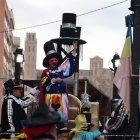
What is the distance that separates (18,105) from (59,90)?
0.75 meters

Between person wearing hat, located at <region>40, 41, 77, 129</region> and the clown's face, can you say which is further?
the clown's face

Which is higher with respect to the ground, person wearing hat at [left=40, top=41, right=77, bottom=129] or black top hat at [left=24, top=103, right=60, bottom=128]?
person wearing hat at [left=40, top=41, right=77, bottom=129]

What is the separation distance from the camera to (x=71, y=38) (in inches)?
376

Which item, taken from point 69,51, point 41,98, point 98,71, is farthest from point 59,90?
point 98,71

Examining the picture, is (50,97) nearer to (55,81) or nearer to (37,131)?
(55,81)

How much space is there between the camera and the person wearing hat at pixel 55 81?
27.2ft

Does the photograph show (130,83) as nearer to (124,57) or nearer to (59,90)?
(124,57)

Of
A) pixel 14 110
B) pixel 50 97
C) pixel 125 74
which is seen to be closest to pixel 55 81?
pixel 50 97

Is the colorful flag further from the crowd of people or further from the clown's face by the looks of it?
the clown's face

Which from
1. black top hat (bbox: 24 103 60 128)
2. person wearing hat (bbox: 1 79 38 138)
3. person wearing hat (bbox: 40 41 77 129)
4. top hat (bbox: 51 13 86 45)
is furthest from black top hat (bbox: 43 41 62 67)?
black top hat (bbox: 24 103 60 128)

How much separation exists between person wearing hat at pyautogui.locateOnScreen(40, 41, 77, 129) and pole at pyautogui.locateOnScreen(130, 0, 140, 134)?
131cm

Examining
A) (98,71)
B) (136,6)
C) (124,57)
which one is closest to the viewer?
(136,6)

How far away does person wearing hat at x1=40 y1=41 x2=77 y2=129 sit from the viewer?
829 cm

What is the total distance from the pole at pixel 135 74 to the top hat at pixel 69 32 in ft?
7.54
